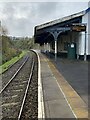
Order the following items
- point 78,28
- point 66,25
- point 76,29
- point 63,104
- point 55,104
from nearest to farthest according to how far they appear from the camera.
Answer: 1. point 63,104
2. point 55,104
3. point 76,29
4. point 78,28
5. point 66,25

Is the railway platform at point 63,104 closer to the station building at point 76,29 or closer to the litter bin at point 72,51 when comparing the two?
the station building at point 76,29

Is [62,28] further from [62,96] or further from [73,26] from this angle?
[62,96]

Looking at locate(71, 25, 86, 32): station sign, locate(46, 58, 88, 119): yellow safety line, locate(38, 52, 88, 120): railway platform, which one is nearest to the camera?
locate(38, 52, 88, 120): railway platform

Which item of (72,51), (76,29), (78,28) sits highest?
(78,28)

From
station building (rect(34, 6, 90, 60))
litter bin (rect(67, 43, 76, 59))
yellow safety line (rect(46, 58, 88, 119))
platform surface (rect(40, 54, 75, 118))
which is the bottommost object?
platform surface (rect(40, 54, 75, 118))

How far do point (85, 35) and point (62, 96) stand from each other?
79.6 ft

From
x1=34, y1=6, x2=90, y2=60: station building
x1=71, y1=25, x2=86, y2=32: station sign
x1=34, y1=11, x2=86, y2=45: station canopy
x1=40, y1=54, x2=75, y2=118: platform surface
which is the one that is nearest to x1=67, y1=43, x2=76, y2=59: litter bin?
x1=34, y1=6, x2=90, y2=60: station building

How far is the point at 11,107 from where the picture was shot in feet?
41.0

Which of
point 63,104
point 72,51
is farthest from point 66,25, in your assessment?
point 63,104

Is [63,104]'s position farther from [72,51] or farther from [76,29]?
[72,51]

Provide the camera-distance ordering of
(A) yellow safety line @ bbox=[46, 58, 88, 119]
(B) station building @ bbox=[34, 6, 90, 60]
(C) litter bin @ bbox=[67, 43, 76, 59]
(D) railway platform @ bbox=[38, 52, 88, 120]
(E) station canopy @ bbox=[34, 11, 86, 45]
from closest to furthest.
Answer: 1. (D) railway platform @ bbox=[38, 52, 88, 120]
2. (A) yellow safety line @ bbox=[46, 58, 88, 119]
3. (E) station canopy @ bbox=[34, 11, 86, 45]
4. (B) station building @ bbox=[34, 6, 90, 60]
5. (C) litter bin @ bbox=[67, 43, 76, 59]

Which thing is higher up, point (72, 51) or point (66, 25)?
point (66, 25)

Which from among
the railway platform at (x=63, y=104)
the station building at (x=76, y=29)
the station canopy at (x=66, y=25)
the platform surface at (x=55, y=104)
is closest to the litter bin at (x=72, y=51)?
the station building at (x=76, y=29)

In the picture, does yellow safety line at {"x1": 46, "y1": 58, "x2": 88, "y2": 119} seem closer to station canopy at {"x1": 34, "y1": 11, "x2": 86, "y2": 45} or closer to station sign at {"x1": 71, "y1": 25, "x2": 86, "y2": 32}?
station sign at {"x1": 71, "y1": 25, "x2": 86, "y2": 32}
